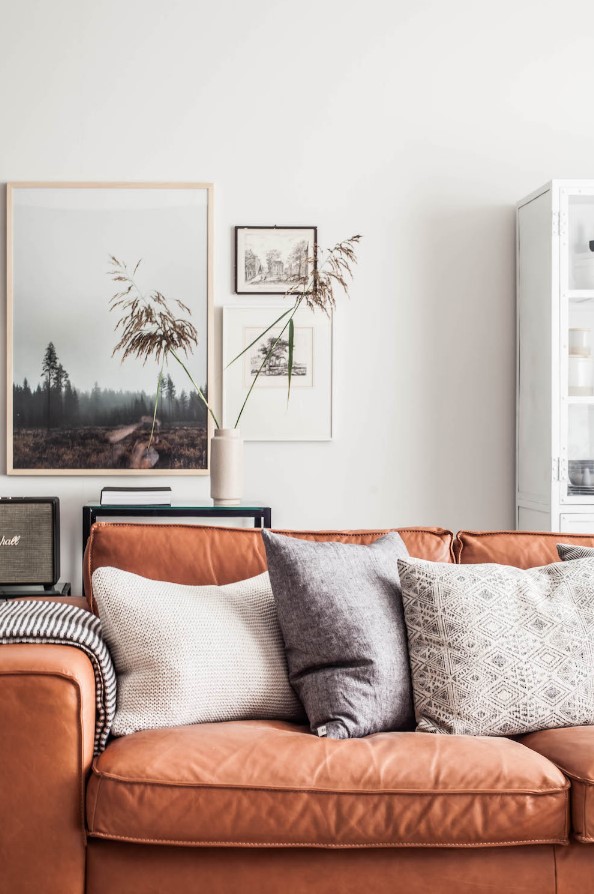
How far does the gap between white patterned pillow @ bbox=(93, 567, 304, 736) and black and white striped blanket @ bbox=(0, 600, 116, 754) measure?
6cm

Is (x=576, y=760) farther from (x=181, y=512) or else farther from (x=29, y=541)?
(x=29, y=541)

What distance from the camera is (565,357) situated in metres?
3.22

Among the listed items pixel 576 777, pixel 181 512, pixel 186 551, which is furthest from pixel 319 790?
pixel 181 512

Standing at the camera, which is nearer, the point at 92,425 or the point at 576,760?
the point at 576,760

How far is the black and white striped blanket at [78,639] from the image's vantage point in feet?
5.20

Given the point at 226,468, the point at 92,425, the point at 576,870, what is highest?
the point at 92,425

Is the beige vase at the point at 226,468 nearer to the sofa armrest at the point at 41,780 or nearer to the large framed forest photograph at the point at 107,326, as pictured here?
the large framed forest photograph at the point at 107,326

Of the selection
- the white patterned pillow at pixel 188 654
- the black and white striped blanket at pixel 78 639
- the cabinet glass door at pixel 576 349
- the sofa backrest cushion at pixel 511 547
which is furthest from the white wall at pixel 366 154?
the black and white striped blanket at pixel 78 639

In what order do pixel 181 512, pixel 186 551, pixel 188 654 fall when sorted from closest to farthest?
pixel 188 654 < pixel 186 551 < pixel 181 512

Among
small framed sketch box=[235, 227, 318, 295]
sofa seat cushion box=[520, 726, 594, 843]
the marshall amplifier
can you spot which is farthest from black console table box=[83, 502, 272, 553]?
sofa seat cushion box=[520, 726, 594, 843]

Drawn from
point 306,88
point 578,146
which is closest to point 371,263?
point 306,88

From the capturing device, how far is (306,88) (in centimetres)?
351

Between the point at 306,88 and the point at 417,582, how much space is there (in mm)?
2424

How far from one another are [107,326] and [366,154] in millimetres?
1273
